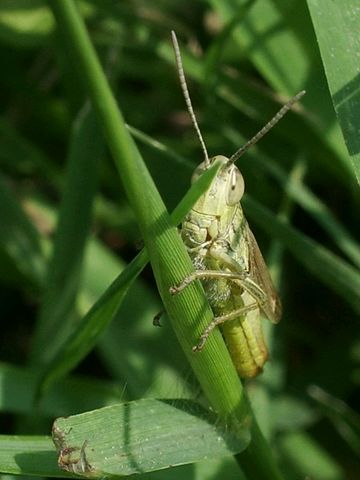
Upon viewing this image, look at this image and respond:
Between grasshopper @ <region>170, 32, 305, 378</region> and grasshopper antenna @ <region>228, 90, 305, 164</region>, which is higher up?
grasshopper antenna @ <region>228, 90, 305, 164</region>

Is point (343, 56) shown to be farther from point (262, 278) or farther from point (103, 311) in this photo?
point (103, 311)

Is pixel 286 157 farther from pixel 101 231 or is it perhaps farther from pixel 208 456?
pixel 208 456

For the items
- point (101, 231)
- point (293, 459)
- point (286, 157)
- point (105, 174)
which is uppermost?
point (286, 157)

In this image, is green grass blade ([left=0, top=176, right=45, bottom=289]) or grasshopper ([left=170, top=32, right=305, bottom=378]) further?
green grass blade ([left=0, top=176, right=45, bottom=289])

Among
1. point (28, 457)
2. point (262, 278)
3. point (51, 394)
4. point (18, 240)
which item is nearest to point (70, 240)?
point (18, 240)

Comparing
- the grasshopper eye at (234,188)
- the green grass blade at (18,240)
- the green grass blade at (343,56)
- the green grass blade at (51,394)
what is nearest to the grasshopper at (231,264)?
the grasshopper eye at (234,188)

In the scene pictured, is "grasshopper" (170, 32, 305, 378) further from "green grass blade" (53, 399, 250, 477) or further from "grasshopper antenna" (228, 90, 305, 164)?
"green grass blade" (53, 399, 250, 477)

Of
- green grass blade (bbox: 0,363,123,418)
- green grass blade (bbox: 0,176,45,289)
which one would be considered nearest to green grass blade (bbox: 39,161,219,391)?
green grass blade (bbox: 0,363,123,418)

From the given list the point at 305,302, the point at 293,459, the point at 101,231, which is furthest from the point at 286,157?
the point at 293,459
